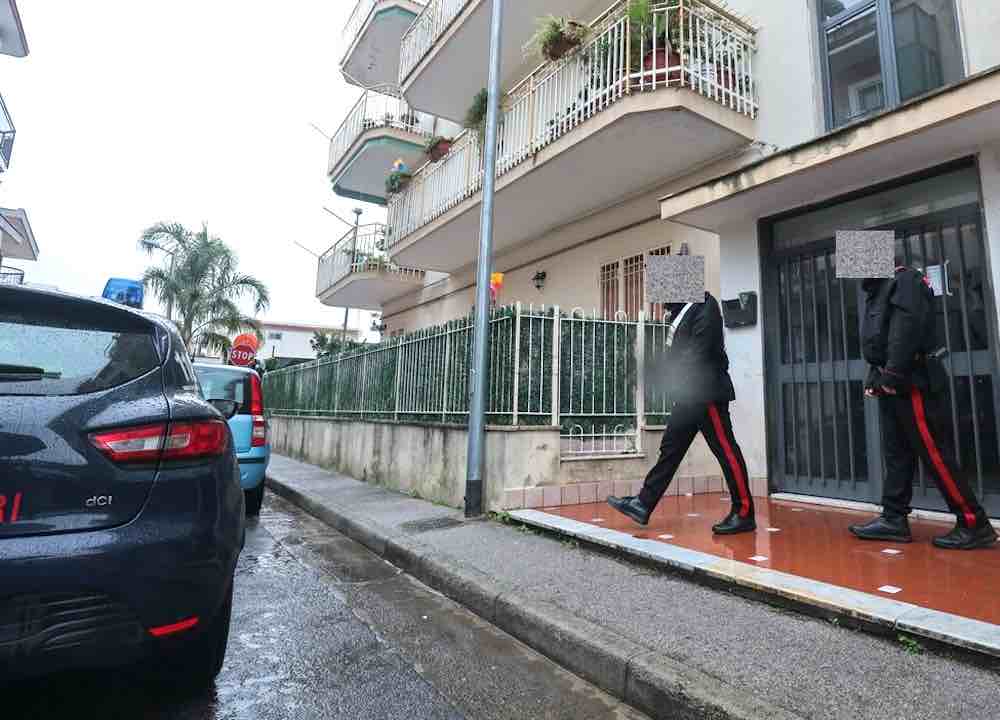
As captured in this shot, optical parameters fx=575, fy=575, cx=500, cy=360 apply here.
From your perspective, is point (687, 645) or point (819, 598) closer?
point (687, 645)

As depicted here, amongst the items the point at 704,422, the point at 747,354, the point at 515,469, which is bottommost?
the point at 515,469

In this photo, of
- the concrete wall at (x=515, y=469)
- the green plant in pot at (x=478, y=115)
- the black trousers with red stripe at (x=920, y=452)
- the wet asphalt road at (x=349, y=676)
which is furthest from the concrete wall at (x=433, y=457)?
the green plant in pot at (x=478, y=115)

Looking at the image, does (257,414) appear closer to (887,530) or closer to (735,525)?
(735,525)

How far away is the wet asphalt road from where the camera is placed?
7.50ft

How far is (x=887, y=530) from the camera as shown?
3.92m

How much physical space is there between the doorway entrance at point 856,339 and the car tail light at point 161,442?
17.7 ft

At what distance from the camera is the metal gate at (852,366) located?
464cm

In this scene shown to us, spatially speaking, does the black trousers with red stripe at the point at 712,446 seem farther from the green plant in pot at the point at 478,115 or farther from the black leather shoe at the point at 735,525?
the green plant in pot at the point at 478,115

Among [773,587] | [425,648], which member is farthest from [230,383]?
[773,587]

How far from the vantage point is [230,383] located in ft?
20.7

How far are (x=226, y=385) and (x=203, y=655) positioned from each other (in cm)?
440

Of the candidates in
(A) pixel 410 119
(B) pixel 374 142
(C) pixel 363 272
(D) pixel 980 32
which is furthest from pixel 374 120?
(D) pixel 980 32

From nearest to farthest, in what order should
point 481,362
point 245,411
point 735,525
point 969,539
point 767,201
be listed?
1. point 969,539
2. point 735,525
3. point 481,362
4. point 767,201
5. point 245,411

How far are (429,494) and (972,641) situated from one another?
17.0ft
